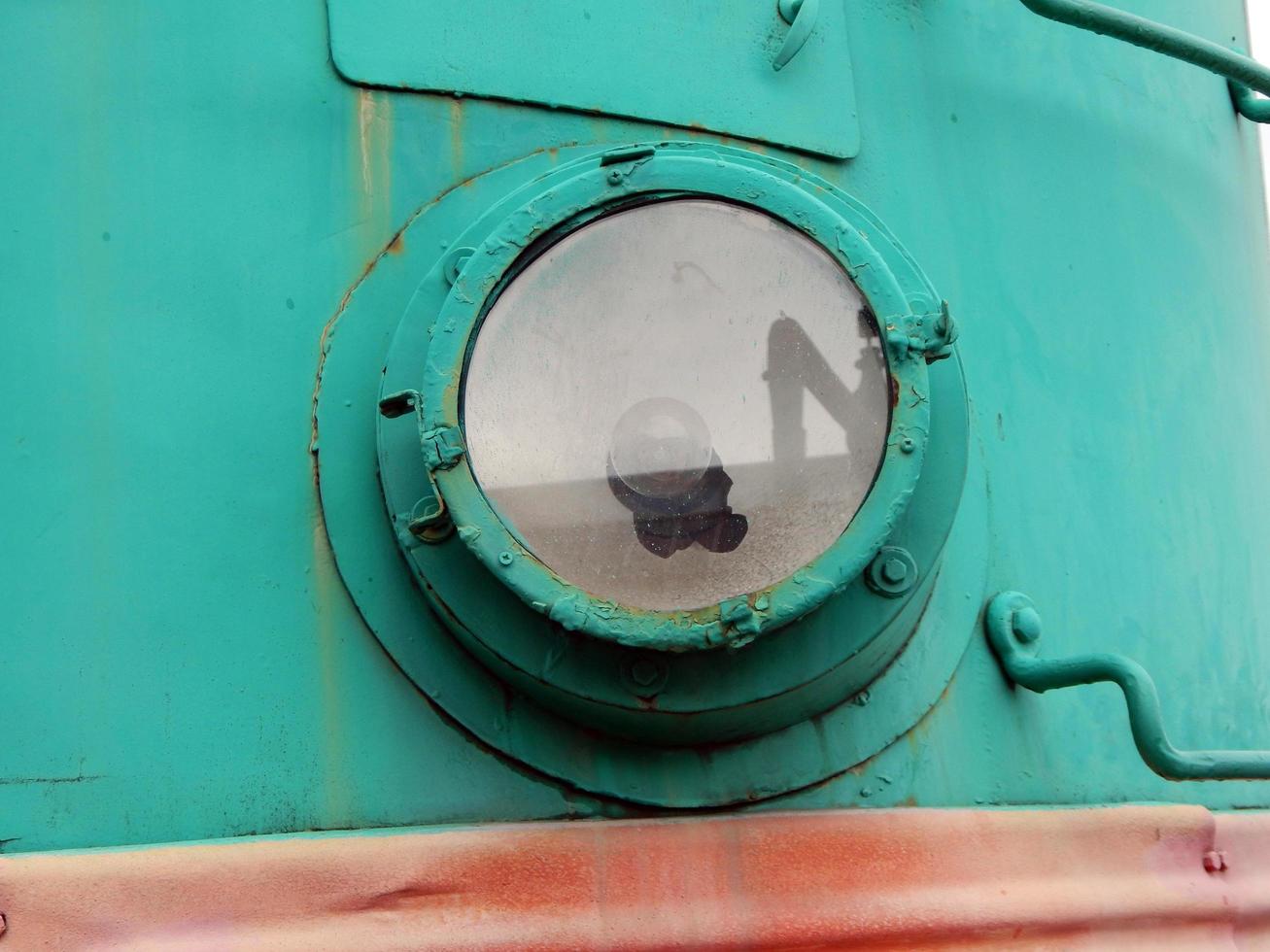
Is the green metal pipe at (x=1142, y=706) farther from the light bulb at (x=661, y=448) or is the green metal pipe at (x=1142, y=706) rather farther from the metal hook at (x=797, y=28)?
the metal hook at (x=797, y=28)

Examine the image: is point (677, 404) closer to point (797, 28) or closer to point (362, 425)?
point (362, 425)

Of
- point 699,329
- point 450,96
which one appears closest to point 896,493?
point 699,329

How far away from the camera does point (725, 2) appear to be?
5.35 feet

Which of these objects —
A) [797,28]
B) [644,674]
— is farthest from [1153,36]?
[644,674]

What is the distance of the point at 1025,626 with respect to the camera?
1.51 m

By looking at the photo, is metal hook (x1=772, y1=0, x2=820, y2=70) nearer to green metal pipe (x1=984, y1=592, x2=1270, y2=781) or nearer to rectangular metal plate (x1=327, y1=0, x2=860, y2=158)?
rectangular metal plate (x1=327, y1=0, x2=860, y2=158)

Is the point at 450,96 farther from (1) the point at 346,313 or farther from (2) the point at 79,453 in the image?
(2) the point at 79,453

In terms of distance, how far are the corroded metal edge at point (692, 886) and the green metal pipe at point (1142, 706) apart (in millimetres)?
73

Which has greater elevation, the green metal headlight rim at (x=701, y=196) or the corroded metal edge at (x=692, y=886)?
the green metal headlight rim at (x=701, y=196)

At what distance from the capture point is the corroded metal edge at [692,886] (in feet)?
3.72

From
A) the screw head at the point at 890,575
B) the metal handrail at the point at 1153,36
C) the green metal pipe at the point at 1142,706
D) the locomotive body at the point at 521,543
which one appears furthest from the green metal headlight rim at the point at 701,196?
the metal handrail at the point at 1153,36

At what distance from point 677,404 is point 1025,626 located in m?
0.45

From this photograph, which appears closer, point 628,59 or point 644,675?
point 644,675

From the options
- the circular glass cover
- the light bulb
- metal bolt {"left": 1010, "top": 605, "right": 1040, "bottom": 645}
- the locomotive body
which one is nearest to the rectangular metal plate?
the locomotive body
